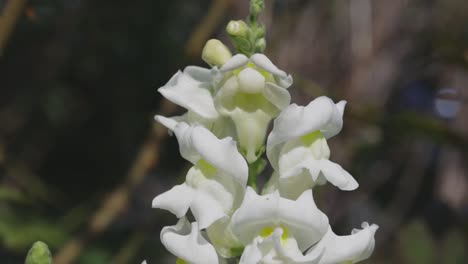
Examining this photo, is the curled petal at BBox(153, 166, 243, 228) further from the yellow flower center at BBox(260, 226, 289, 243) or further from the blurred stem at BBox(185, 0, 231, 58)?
the blurred stem at BBox(185, 0, 231, 58)

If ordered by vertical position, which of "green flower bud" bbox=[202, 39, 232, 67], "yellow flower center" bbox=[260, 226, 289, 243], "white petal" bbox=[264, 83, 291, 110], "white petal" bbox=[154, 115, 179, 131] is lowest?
"yellow flower center" bbox=[260, 226, 289, 243]

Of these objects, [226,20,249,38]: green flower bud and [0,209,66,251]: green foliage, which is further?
[0,209,66,251]: green foliage

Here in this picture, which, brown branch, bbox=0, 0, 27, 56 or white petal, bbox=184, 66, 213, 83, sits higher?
white petal, bbox=184, 66, 213, 83

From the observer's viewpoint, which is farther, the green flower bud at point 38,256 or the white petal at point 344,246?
the white petal at point 344,246

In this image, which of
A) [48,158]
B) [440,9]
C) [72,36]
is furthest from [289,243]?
[440,9]

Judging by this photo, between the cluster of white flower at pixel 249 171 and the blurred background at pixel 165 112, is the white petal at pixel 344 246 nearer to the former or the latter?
the cluster of white flower at pixel 249 171

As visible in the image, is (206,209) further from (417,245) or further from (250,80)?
(417,245)

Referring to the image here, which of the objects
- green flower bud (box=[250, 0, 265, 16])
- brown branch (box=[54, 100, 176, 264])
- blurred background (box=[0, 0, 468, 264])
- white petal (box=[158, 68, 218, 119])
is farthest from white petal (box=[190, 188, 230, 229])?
brown branch (box=[54, 100, 176, 264])

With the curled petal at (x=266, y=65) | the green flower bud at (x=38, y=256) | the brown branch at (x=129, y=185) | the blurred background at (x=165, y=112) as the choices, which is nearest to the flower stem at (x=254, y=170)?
the curled petal at (x=266, y=65)
